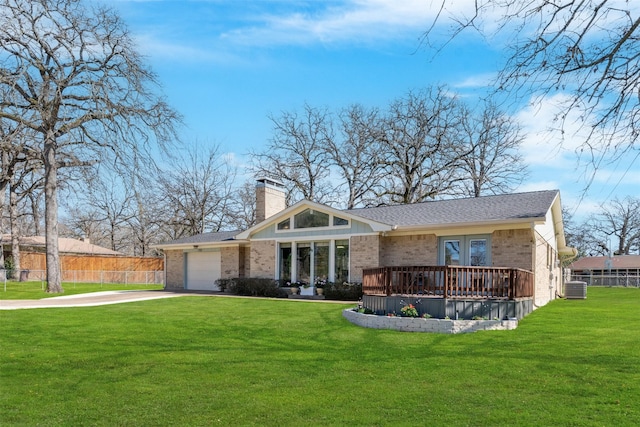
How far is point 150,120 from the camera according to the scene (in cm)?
2230

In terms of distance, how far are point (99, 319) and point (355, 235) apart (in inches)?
390

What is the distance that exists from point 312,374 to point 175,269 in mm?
21573

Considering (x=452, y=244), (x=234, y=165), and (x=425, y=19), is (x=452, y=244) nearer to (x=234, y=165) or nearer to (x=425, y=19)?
(x=425, y=19)

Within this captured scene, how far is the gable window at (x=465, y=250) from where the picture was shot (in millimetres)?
16812

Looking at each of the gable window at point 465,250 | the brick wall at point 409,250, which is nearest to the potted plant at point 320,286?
the brick wall at point 409,250

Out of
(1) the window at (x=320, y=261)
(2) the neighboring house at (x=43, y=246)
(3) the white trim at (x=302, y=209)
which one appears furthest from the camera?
(2) the neighboring house at (x=43, y=246)

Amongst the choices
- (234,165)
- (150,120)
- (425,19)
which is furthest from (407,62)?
(234,165)

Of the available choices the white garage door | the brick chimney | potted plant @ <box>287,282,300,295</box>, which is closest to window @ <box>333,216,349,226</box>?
potted plant @ <box>287,282,300,295</box>

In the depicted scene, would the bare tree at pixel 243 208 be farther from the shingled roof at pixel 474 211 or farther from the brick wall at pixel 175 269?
the shingled roof at pixel 474 211

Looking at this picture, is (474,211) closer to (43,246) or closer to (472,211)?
(472,211)

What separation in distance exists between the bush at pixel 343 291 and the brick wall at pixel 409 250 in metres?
1.44

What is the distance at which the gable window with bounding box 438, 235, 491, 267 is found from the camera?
1681cm

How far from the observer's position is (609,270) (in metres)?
48.0

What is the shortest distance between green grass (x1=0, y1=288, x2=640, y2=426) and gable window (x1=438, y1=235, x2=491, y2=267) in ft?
15.4
